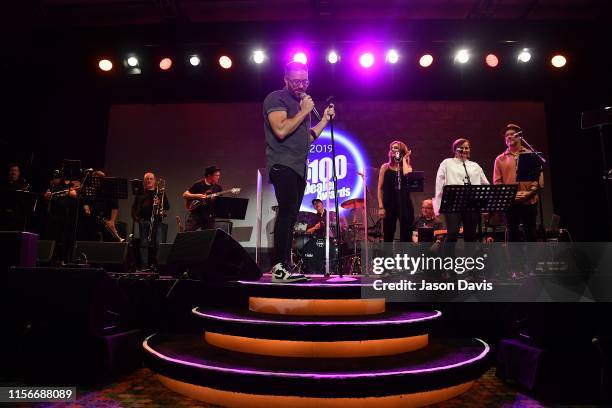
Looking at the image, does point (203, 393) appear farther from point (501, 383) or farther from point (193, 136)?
point (193, 136)

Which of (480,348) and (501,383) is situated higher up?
(480,348)

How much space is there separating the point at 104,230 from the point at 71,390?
5415 mm

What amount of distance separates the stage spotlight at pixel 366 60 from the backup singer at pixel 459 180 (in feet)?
11.6

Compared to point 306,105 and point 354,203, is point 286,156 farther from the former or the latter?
point 354,203

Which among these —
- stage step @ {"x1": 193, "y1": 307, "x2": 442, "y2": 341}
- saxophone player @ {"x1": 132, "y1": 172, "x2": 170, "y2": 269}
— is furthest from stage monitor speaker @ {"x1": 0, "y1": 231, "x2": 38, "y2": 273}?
saxophone player @ {"x1": 132, "y1": 172, "x2": 170, "y2": 269}

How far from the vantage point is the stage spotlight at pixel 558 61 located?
8430 mm

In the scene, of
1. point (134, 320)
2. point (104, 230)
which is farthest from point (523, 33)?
point (104, 230)

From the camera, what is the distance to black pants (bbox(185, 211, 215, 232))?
7.59m

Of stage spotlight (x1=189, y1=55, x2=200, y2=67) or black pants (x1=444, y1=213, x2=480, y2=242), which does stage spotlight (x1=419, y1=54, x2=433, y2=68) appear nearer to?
black pants (x1=444, y1=213, x2=480, y2=242)

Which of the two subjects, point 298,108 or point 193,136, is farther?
point 193,136

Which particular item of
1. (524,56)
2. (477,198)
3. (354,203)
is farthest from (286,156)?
(524,56)

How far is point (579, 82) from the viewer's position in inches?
341

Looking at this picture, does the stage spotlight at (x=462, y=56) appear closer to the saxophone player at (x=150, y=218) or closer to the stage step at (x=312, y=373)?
the saxophone player at (x=150, y=218)

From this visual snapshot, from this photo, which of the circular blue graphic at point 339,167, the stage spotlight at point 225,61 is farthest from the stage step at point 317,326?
the stage spotlight at point 225,61
